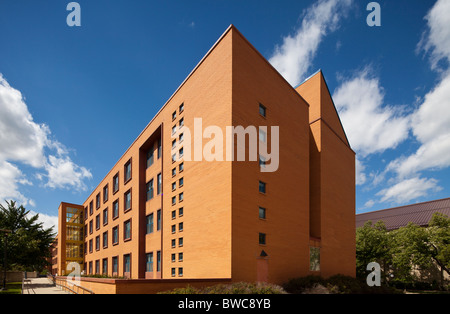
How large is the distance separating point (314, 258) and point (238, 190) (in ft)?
39.0

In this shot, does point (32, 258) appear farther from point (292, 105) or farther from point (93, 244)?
point (292, 105)

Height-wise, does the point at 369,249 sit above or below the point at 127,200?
below

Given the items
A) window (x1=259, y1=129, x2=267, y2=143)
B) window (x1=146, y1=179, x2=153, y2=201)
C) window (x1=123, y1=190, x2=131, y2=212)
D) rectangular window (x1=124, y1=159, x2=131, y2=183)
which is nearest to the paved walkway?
window (x1=123, y1=190, x2=131, y2=212)

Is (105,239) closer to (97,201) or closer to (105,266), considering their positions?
(105,266)

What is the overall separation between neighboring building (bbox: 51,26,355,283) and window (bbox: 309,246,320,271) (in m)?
0.18

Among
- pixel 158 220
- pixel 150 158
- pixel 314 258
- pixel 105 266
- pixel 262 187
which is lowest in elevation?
pixel 105 266

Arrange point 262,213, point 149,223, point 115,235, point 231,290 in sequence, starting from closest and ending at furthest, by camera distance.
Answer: point 231,290 < point 262,213 < point 149,223 < point 115,235

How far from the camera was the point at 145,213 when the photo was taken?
3234cm

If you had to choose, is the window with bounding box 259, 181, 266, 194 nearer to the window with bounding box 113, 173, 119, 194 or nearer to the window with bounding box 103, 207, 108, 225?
the window with bounding box 113, 173, 119, 194

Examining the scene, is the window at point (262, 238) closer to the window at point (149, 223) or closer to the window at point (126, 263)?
the window at point (149, 223)

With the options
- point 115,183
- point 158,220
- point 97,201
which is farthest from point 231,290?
point 97,201

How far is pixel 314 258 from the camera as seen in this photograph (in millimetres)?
26625

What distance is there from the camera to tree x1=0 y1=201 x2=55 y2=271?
3994 cm
